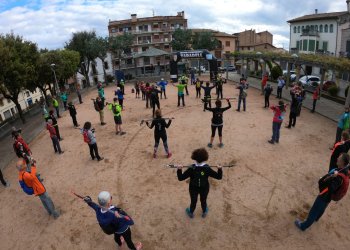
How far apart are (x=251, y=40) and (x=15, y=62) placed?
187ft

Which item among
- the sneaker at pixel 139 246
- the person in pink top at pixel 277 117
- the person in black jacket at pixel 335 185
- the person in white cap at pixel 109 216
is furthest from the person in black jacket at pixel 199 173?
the person in pink top at pixel 277 117

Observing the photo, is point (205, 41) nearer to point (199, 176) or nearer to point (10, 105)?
point (10, 105)

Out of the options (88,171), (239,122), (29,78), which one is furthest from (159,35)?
(88,171)

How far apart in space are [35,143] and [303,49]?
38110 millimetres

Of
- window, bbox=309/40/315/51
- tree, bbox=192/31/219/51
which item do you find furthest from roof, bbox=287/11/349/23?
tree, bbox=192/31/219/51

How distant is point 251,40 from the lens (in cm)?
6303

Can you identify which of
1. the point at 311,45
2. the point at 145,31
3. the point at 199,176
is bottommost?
the point at 199,176

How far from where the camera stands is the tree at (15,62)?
16.3 m

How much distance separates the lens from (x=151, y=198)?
284 inches

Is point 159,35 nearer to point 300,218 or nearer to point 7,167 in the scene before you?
point 7,167

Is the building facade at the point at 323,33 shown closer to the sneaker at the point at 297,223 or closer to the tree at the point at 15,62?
the tree at the point at 15,62

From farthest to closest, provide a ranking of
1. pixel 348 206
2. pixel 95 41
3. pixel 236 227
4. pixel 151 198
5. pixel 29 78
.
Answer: pixel 95 41
pixel 29 78
pixel 151 198
pixel 348 206
pixel 236 227

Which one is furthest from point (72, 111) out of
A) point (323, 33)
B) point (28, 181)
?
point (323, 33)

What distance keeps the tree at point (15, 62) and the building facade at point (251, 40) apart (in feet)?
172
